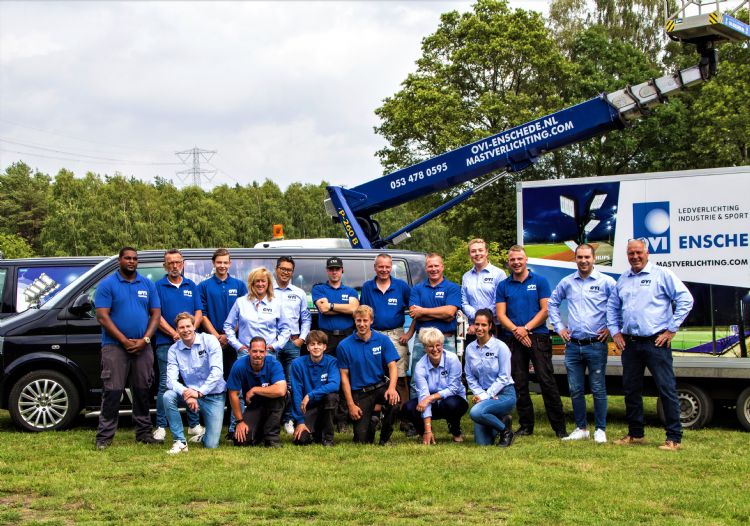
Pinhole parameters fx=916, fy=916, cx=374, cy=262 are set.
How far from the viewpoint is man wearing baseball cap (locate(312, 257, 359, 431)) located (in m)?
9.44

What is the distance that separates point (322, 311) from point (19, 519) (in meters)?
4.15

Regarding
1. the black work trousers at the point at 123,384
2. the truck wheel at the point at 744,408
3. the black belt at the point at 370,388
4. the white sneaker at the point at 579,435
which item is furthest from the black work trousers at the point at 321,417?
the truck wheel at the point at 744,408

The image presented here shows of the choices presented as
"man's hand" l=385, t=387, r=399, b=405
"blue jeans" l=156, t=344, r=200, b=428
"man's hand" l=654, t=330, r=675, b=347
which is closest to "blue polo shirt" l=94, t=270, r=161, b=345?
"blue jeans" l=156, t=344, r=200, b=428

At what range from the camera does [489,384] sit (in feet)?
29.3

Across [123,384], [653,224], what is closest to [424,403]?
[123,384]

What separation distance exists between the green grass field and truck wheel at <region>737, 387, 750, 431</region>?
2.86ft

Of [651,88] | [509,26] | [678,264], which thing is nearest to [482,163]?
[651,88]

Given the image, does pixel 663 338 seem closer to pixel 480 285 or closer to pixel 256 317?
pixel 480 285

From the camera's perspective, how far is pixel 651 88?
461 inches

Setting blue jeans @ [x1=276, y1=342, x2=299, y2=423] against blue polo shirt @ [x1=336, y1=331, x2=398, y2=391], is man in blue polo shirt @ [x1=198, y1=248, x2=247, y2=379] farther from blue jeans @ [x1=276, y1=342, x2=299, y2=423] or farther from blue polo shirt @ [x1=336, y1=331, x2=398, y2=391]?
blue polo shirt @ [x1=336, y1=331, x2=398, y2=391]

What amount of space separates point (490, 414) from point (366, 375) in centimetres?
125

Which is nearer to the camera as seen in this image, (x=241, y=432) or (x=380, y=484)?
(x=380, y=484)

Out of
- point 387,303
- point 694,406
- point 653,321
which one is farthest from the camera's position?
point 694,406

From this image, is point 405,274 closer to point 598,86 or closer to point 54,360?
point 54,360
